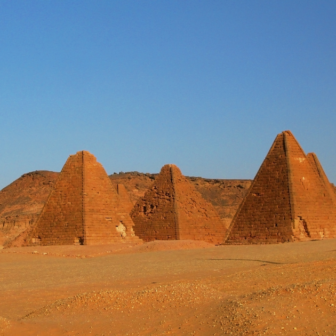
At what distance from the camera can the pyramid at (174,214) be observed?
26.9m

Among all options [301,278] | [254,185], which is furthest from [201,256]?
[301,278]

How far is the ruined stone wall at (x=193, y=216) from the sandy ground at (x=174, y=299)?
11377 mm

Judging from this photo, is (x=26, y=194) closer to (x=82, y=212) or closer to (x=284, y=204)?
(x=82, y=212)

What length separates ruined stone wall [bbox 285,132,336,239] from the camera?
69.9 feet

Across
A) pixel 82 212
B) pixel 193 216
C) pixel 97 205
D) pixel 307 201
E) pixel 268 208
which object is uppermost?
pixel 97 205

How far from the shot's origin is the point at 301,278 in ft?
32.9

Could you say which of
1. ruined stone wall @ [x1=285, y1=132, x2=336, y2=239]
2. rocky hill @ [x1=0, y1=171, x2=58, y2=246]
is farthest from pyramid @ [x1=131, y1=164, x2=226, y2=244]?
rocky hill @ [x1=0, y1=171, x2=58, y2=246]

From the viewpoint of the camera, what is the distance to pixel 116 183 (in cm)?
6588

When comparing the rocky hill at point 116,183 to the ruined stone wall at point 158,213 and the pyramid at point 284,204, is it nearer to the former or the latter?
the ruined stone wall at point 158,213

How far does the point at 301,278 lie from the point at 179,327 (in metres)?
3.75

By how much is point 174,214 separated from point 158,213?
1046 mm

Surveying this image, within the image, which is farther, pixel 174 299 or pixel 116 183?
pixel 116 183

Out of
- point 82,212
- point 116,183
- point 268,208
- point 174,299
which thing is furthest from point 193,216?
point 116,183

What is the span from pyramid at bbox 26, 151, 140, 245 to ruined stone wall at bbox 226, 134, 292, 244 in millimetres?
4947
